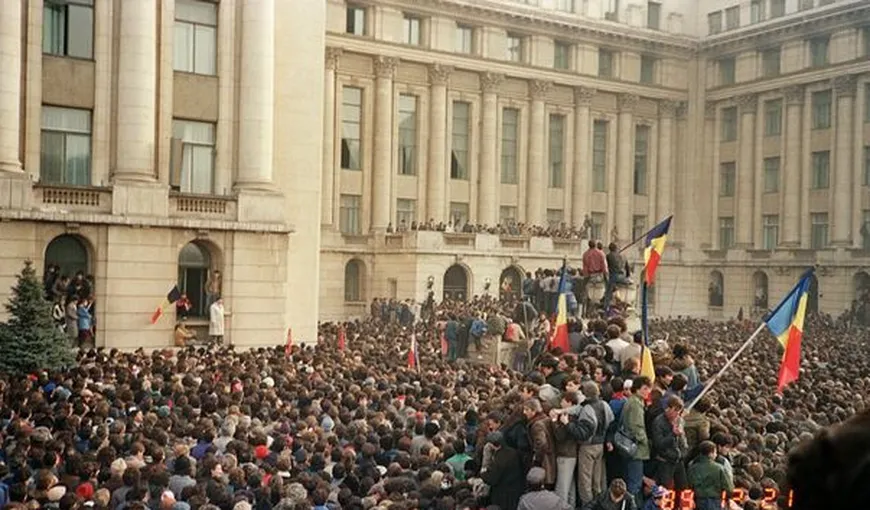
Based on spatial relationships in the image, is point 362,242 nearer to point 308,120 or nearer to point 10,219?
point 308,120

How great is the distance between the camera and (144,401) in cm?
1823

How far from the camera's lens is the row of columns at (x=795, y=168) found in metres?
64.9

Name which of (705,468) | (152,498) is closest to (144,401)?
(152,498)

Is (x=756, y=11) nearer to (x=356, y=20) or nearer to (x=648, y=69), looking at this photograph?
(x=648, y=69)

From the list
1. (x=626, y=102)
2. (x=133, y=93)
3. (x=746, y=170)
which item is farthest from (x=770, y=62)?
(x=133, y=93)

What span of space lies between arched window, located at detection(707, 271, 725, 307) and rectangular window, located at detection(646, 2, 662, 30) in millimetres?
18385

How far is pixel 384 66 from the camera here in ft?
205

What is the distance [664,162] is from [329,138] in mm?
26876

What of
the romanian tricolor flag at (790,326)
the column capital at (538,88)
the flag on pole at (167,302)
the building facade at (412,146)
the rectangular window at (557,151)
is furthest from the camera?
the rectangular window at (557,151)

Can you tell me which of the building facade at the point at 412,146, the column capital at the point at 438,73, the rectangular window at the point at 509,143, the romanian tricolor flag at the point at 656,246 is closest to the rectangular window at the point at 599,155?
the building facade at the point at 412,146

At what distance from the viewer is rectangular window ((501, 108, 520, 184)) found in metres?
67.7

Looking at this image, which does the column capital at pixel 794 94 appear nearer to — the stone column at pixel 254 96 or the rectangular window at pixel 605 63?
the rectangular window at pixel 605 63

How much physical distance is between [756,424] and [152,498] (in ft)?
30.3

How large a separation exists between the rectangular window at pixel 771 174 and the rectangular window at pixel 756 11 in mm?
9880
